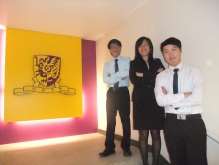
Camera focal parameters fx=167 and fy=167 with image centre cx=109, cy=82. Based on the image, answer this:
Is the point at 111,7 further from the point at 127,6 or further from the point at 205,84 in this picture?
the point at 205,84

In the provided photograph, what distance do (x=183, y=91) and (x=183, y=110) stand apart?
195 mm

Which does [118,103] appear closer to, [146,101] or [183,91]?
[146,101]

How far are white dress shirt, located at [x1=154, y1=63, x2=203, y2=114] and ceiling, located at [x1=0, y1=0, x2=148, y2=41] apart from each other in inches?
68.9

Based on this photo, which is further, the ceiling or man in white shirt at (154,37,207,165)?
the ceiling

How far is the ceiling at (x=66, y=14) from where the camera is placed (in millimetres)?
2875

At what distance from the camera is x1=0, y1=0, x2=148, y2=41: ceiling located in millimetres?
2875

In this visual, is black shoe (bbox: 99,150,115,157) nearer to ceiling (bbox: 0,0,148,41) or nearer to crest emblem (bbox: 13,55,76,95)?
crest emblem (bbox: 13,55,76,95)

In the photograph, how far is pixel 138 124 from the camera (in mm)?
1966

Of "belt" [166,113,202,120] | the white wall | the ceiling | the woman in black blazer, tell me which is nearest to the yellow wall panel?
the ceiling

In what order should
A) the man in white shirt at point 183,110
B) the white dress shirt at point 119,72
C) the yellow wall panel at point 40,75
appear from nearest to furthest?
the man in white shirt at point 183,110 → the white dress shirt at point 119,72 → the yellow wall panel at point 40,75

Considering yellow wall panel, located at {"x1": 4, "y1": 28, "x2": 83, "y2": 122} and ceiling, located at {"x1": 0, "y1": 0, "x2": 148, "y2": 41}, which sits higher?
ceiling, located at {"x1": 0, "y1": 0, "x2": 148, "y2": 41}

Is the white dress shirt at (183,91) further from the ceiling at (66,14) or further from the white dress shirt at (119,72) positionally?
the ceiling at (66,14)

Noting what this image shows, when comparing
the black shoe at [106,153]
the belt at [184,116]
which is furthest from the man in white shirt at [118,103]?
the belt at [184,116]

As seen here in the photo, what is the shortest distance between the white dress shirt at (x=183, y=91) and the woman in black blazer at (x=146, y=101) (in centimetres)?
24
